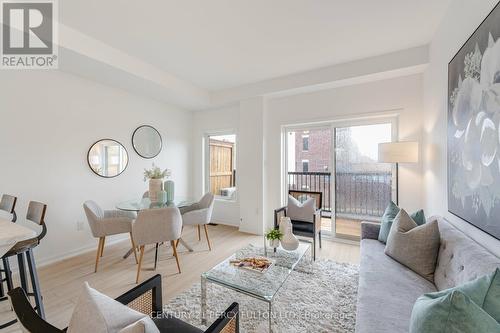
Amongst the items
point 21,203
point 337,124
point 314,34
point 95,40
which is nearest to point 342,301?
point 337,124

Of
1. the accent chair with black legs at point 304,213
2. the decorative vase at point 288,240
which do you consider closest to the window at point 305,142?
A: the accent chair with black legs at point 304,213

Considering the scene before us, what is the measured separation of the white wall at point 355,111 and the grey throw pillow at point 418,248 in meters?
1.45

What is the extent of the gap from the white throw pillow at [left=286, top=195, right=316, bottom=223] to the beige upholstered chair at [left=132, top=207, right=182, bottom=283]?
5.33 ft

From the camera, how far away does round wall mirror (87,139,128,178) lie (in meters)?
3.23

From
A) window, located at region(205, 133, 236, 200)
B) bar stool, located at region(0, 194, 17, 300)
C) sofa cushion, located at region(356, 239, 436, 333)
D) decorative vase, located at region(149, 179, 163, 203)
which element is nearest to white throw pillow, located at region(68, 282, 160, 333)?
sofa cushion, located at region(356, 239, 436, 333)

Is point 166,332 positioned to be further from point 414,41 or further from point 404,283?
point 414,41

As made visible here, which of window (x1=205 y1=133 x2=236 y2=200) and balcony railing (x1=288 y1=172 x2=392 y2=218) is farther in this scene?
window (x1=205 y1=133 x2=236 y2=200)

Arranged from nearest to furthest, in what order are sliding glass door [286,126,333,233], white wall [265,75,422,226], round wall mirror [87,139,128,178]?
white wall [265,75,422,226], round wall mirror [87,139,128,178], sliding glass door [286,126,333,233]

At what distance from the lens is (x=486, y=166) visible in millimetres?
1293

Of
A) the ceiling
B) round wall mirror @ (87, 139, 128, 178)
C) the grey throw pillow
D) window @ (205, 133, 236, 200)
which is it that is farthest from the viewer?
window @ (205, 133, 236, 200)

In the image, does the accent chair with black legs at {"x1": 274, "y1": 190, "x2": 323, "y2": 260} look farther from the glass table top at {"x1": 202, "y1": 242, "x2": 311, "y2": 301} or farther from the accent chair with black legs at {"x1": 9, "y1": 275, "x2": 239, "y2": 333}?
the accent chair with black legs at {"x1": 9, "y1": 275, "x2": 239, "y2": 333}

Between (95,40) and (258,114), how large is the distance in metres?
2.49

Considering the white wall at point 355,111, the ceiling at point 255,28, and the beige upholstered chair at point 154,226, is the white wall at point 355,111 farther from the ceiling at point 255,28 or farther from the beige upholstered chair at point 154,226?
the beige upholstered chair at point 154,226

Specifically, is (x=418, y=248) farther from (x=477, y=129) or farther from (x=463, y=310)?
(x=463, y=310)
